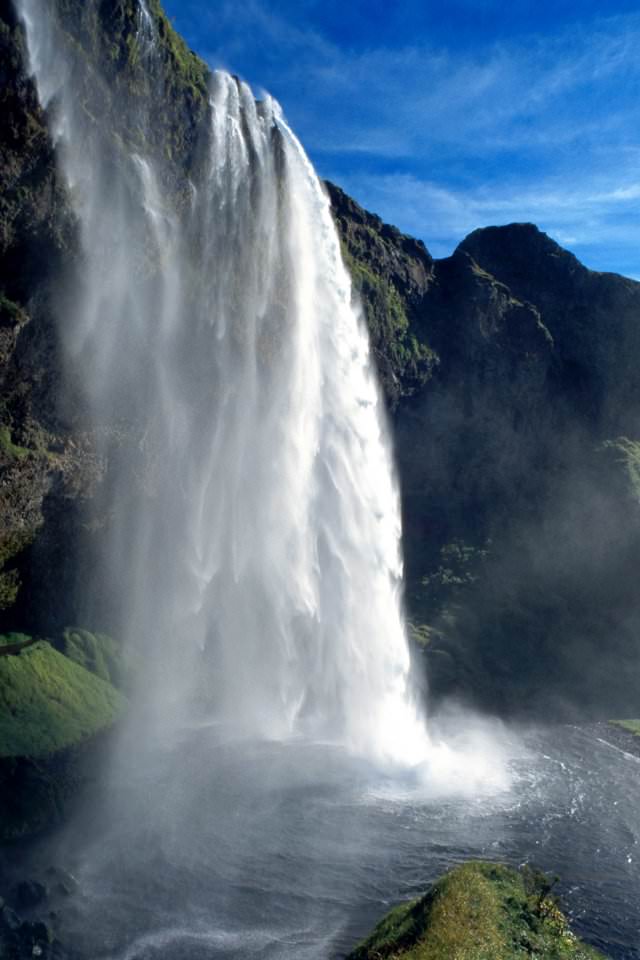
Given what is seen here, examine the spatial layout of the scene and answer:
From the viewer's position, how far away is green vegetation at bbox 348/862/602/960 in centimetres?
2244

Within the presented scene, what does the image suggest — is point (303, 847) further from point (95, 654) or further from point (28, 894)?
point (95, 654)

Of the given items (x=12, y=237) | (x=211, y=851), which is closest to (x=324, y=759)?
(x=211, y=851)

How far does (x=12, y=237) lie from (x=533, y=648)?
56.1 meters

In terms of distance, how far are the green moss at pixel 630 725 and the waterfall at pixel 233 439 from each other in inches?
666

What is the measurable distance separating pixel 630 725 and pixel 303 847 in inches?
1385

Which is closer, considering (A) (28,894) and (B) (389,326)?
(A) (28,894)

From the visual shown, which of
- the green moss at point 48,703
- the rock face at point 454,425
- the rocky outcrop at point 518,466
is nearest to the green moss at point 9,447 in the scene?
the rock face at point 454,425

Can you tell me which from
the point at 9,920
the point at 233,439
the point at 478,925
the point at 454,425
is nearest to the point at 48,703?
the point at 9,920

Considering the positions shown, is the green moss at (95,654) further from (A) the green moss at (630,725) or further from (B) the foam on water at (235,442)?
(A) the green moss at (630,725)

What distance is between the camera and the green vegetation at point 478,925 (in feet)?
73.6

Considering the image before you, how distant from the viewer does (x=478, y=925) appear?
78.5 feet

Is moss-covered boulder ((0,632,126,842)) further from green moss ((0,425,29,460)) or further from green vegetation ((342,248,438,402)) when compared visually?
green vegetation ((342,248,438,402))

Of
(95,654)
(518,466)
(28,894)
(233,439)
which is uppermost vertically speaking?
(233,439)

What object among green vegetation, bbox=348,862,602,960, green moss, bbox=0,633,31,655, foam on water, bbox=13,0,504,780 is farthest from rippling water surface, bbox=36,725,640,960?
green moss, bbox=0,633,31,655
